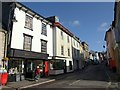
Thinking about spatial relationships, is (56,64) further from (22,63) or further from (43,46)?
(22,63)

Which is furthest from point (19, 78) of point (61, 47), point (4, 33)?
point (61, 47)

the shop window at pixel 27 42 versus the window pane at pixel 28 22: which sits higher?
the window pane at pixel 28 22

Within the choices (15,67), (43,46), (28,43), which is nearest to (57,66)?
(43,46)

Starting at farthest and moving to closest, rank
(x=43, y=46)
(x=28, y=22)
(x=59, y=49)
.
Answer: (x=59, y=49), (x=43, y=46), (x=28, y=22)

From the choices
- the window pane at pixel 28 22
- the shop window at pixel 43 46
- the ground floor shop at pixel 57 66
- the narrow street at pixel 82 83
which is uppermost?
the window pane at pixel 28 22

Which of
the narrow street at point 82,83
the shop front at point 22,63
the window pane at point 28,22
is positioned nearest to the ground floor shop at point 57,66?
the shop front at point 22,63

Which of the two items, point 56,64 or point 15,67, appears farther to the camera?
point 56,64

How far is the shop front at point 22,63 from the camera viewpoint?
19.0m

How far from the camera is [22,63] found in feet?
69.4

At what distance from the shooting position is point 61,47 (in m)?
33.0

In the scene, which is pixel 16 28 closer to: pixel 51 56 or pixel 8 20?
pixel 8 20

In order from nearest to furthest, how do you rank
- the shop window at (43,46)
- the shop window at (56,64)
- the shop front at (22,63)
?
the shop front at (22,63), the shop window at (43,46), the shop window at (56,64)

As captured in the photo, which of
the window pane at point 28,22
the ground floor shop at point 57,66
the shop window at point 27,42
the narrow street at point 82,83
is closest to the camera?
the narrow street at point 82,83

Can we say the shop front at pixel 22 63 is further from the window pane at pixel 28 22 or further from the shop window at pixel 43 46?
the window pane at pixel 28 22
